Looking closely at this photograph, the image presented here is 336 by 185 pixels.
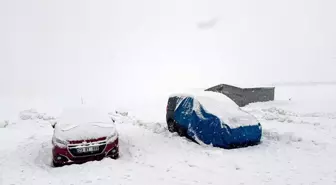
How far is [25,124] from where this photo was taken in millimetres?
13195

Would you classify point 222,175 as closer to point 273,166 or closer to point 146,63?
point 273,166

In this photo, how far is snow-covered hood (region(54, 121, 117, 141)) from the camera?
7161mm

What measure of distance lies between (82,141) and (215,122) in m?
3.69

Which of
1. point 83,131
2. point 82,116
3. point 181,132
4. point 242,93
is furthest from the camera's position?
point 242,93

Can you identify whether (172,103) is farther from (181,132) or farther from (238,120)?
(238,120)

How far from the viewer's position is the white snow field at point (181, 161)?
20.9ft

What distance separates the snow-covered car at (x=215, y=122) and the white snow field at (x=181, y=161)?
11.1 inches

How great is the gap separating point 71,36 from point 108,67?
1360 centimetres

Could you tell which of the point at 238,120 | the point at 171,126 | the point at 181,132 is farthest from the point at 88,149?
the point at 238,120

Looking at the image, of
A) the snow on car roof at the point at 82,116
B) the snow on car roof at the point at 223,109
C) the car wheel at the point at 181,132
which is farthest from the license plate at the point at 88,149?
the snow on car roof at the point at 223,109

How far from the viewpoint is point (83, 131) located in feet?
24.0

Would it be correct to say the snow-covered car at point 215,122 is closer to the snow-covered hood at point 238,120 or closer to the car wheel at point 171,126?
the snow-covered hood at point 238,120

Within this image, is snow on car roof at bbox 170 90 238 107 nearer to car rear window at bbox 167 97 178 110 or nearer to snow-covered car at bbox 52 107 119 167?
car rear window at bbox 167 97 178 110

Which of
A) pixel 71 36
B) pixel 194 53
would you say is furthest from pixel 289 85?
pixel 71 36
